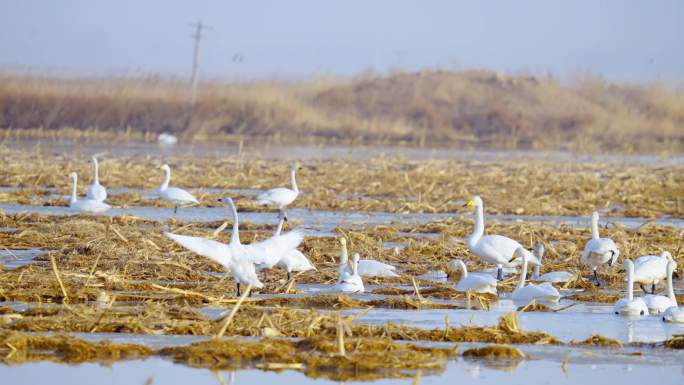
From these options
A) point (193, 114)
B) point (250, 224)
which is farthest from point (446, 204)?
point (193, 114)

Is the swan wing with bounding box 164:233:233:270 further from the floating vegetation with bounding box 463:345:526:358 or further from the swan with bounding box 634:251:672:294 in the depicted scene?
the swan with bounding box 634:251:672:294

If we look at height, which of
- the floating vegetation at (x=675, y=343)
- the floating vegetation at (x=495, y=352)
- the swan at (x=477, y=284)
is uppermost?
the floating vegetation at (x=675, y=343)

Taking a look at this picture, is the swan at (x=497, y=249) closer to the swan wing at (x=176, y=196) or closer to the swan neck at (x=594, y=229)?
the swan neck at (x=594, y=229)

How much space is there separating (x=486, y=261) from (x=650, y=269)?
2224 mm

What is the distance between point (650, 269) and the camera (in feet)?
36.1

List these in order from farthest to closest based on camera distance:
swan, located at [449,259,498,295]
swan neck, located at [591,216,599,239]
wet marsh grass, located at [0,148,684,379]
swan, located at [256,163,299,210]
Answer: swan, located at [256,163,299,210] < swan neck, located at [591,216,599,239] < swan, located at [449,259,498,295] < wet marsh grass, located at [0,148,684,379]

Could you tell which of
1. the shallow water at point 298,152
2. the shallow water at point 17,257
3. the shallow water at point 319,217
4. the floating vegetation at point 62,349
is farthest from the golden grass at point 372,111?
the floating vegetation at point 62,349

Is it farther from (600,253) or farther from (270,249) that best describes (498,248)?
(270,249)

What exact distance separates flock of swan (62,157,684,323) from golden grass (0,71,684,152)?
1130 inches

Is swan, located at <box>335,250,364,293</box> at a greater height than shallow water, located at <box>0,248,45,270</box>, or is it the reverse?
swan, located at <box>335,250,364,293</box>

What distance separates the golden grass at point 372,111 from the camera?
43906 mm

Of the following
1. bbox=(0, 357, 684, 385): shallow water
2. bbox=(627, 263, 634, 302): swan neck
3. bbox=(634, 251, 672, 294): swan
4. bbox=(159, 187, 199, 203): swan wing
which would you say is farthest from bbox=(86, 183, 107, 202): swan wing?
bbox=(0, 357, 684, 385): shallow water

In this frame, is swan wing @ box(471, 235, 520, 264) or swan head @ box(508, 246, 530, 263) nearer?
swan head @ box(508, 246, 530, 263)

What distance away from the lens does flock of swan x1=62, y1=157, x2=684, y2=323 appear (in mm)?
9492
